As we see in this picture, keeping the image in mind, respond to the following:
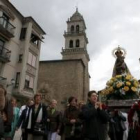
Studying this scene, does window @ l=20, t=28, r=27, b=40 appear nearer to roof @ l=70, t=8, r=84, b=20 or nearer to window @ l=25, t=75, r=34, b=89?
window @ l=25, t=75, r=34, b=89

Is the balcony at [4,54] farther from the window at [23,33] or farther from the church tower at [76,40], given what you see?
the church tower at [76,40]

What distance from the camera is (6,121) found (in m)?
4.14

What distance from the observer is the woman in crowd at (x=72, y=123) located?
17.7ft

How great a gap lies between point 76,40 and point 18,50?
36272 millimetres

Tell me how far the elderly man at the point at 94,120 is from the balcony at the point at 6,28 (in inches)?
825

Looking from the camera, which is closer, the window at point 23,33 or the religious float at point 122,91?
the religious float at point 122,91

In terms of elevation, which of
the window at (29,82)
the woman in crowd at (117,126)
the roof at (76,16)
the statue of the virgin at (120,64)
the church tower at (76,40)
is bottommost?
the woman in crowd at (117,126)

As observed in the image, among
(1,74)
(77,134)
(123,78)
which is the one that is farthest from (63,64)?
(77,134)

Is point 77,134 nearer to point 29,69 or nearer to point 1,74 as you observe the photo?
point 1,74

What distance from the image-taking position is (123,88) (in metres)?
7.99

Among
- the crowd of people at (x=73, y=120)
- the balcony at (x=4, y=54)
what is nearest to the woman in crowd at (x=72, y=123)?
the crowd of people at (x=73, y=120)

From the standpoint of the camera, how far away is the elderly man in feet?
13.9

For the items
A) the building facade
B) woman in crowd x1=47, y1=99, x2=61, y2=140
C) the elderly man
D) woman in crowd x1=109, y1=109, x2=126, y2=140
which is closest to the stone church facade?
the building facade

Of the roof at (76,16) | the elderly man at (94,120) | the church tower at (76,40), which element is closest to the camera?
the elderly man at (94,120)
